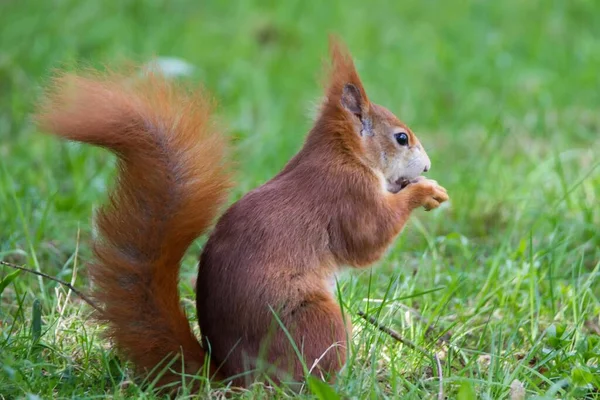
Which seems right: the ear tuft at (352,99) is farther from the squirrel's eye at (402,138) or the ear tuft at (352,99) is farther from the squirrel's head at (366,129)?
the squirrel's eye at (402,138)

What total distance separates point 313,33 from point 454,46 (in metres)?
0.94

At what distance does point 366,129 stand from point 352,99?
9 cm

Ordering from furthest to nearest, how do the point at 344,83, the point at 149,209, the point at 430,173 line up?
the point at 430,173
the point at 344,83
the point at 149,209

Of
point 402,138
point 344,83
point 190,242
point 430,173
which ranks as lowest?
point 430,173

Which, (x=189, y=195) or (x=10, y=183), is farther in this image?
(x=10, y=183)

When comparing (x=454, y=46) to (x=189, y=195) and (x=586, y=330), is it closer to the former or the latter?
(x=586, y=330)

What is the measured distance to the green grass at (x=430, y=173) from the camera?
8.02ft

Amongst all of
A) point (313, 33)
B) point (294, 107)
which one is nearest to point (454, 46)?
point (313, 33)

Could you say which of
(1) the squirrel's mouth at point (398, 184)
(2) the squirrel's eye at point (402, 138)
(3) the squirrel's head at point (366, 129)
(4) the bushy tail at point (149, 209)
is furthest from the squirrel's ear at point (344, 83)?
(4) the bushy tail at point (149, 209)

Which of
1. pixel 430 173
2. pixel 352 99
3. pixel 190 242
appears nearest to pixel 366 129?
pixel 352 99

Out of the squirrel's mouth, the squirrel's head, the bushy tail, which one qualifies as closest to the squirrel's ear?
the squirrel's head

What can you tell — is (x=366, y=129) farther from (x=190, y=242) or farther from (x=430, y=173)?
(x=430, y=173)

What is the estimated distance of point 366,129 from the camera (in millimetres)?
2658

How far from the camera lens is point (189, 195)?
2227 millimetres
